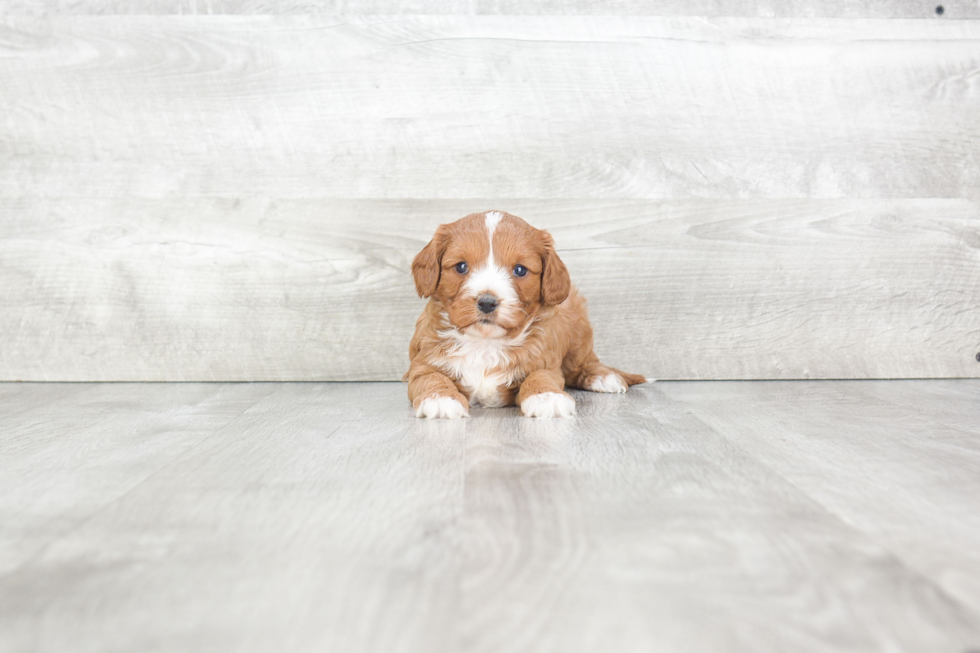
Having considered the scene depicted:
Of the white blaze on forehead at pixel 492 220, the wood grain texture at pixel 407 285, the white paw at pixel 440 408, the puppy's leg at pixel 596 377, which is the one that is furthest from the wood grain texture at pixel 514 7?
the white paw at pixel 440 408

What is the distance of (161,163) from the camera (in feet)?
8.02

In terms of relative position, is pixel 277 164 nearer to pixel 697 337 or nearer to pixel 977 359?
pixel 697 337

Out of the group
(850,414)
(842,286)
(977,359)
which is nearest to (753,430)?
(850,414)

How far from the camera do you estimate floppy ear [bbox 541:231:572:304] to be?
189 centimetres

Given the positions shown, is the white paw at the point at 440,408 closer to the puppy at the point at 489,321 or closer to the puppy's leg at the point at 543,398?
the puppy at the point at 489,321

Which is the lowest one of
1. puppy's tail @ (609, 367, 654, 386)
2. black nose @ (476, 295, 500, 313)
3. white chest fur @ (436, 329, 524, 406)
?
puppy's tail @ (609, 367, 654, 386)

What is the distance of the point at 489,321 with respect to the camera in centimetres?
181

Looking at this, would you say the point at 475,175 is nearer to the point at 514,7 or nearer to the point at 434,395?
the point at 514,7

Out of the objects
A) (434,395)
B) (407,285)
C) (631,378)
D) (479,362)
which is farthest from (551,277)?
(407,285)

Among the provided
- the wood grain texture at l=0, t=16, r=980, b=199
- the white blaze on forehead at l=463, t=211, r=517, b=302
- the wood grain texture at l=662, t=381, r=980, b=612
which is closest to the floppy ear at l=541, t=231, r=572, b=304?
the white blaze on forehead at l=463, t=211, r=517, b=302

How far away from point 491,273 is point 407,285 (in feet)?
2.30

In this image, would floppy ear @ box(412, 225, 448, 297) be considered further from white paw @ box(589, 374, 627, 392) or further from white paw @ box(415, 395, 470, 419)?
white paw @ box(589, 374, 627, 392)

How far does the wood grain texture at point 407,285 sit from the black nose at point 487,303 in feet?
2.37

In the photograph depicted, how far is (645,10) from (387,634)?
2.33 m
